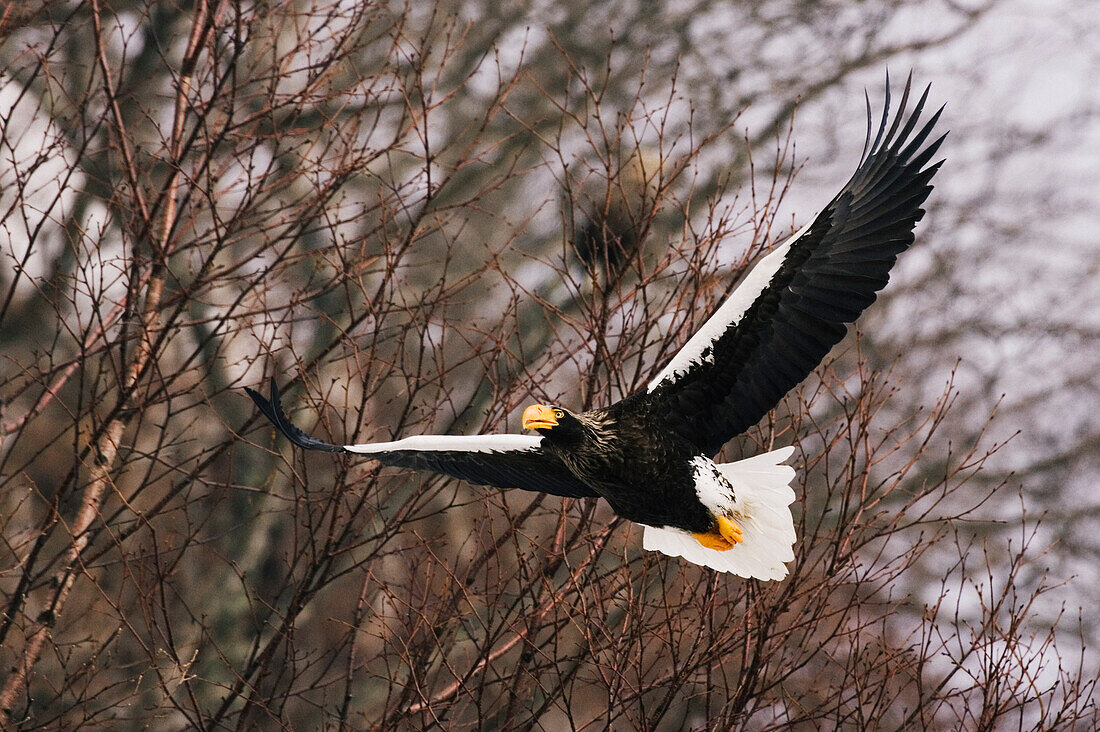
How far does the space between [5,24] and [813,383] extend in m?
10.7

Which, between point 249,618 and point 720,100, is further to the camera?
point 720,100

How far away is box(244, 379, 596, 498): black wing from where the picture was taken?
4770mm

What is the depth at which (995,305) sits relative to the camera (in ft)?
54.0

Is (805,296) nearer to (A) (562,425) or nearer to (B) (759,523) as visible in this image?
(B) (759,523)

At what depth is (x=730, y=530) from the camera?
481 centimetres

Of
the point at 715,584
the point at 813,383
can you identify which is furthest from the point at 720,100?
the point at 715,584

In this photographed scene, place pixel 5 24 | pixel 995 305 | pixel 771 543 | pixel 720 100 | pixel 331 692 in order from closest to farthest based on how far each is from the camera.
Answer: pixel 771 543 → pixel 5 24 → pixel 331 692 → pixel 720 100 → pixel 995 305

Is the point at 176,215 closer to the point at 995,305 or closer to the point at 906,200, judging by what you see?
the point at 906,200

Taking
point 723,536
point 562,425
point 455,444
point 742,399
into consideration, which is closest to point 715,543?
point 723,536

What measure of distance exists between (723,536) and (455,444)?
1193 millimetres

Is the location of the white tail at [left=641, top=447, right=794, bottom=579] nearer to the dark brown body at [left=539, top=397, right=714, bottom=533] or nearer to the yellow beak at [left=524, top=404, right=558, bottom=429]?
the dark brown body at [left=539, top=397, right=714, bottom=533]

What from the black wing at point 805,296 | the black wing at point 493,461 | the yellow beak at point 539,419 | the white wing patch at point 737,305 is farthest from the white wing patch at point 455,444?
the white wing patch at point 737,305

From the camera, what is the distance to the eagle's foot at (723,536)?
4.80 metres

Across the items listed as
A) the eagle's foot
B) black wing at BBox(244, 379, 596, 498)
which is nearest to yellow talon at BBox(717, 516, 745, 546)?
the eagle's foot
